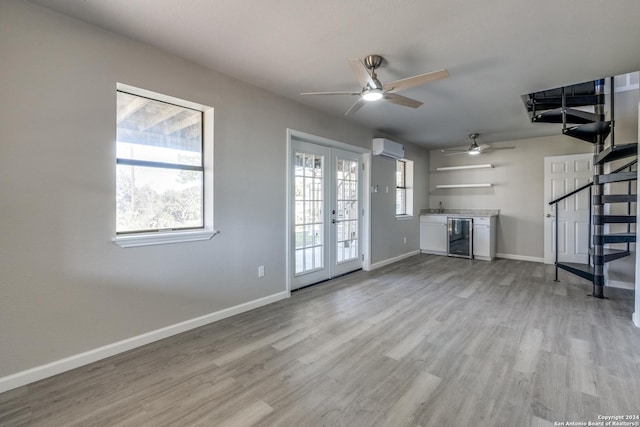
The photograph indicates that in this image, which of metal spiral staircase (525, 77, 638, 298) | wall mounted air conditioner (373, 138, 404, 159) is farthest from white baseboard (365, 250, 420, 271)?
metal spiral staircase (525, 77, 638, 298)

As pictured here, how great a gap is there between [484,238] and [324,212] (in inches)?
146

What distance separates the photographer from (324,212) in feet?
14.6

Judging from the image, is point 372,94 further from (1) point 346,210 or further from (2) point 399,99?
(1) point 346,210

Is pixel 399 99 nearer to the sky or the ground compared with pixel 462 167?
nearer to the sky

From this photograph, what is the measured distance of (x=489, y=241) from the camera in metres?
5.95

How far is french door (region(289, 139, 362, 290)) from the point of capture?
4.08 metres

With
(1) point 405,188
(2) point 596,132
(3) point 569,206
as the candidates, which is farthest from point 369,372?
(3) point 569,206

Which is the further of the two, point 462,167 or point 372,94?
point 462,167

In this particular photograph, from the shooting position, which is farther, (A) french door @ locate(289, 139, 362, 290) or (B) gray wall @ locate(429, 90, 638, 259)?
(B) gray wall @ locate(429, 90, 638, 259)

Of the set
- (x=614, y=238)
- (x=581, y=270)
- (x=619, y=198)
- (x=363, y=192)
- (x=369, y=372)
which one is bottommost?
(x=369, y=372)

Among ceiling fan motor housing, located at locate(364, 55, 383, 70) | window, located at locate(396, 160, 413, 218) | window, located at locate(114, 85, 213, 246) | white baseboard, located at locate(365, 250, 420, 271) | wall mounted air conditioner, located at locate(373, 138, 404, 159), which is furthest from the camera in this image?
window, located at locate(396, 160, 413, 218)

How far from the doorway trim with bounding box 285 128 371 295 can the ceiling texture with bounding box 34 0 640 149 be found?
0.72 m

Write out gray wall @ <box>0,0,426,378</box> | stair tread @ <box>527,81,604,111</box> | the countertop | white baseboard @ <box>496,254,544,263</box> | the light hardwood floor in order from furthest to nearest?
the countertop → white baseboard @ <box>496,254,544,263</box> → stair tread @ <box>527,81,604,111</box> → gray wall @ <box>0,0,426,378</box> → the light hardwood floor

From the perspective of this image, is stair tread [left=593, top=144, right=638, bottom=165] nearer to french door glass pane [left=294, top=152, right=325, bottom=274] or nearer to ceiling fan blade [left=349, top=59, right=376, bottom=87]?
ceiling fan blade [left=349, top=59, right=376, bottom=87]
